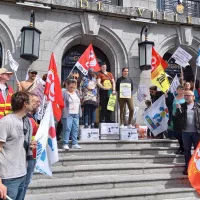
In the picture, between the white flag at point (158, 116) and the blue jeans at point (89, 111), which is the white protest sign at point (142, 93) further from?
the blue jeans at point (89, 111)

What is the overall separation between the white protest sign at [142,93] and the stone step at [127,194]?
4178 millimetres

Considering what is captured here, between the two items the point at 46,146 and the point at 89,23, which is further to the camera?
the point at 89,23

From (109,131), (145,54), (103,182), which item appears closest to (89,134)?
(109,131)

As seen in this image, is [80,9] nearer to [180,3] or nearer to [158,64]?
[158,64]

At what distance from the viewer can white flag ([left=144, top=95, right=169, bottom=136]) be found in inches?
277

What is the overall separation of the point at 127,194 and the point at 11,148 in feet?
8.97

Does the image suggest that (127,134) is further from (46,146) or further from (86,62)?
(46,146)

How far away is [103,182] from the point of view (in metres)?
4.97

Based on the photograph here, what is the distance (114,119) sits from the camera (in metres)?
9.23

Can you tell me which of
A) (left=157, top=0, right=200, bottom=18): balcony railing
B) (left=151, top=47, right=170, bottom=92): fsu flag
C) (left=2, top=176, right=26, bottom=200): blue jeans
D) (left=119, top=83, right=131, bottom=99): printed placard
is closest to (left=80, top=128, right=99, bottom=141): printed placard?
(left=119, top=83, right=131, bottom=99): printed placard

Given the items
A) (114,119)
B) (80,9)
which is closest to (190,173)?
(114,119)

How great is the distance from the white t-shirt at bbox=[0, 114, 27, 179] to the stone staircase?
1.83 meters

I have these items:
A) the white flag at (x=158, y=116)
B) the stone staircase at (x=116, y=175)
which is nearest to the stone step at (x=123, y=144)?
the stone staircase at (x=116, y=175)

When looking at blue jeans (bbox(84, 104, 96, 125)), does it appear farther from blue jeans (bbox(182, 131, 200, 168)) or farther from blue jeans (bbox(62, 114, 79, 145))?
blue jeans (bbox(182, 131, 200, 168))
